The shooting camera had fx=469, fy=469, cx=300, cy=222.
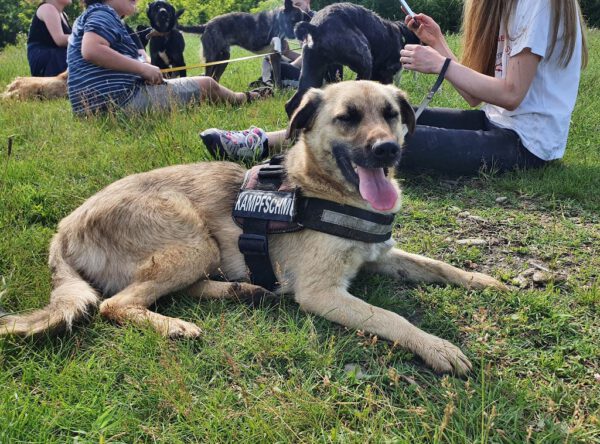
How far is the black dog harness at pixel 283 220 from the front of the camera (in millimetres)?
2660

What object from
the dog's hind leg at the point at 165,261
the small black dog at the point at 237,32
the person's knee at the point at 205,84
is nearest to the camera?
the dog's hind leg at the point at 165,261

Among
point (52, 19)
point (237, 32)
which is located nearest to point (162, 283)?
point (52, 19)

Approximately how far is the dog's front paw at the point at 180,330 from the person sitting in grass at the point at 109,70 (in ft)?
11.9

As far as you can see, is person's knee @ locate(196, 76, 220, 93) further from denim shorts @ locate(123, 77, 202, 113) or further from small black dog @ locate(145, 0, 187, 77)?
small black dog @ locate(145, 0, 187, 77)

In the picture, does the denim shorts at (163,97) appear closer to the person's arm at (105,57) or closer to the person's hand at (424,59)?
the person's arm at (105,57)

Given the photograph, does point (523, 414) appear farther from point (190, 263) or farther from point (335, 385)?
point (190, 263)

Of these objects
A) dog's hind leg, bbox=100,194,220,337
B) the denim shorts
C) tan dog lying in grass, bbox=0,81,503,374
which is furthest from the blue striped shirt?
dog's hind leg, bbox=100,194,220,337

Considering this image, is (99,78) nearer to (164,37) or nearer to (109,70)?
(109,70)

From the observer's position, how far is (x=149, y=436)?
1.76m

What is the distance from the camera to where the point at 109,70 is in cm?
556

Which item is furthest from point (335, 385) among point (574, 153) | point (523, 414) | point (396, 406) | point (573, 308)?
point (574, 153)

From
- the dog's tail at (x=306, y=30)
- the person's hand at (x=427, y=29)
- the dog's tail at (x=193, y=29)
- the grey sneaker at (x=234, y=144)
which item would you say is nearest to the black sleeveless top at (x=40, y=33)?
the dog's tail at (x=193, y=29)

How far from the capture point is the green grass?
1.76 metres

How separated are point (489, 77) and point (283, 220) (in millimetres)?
2403
